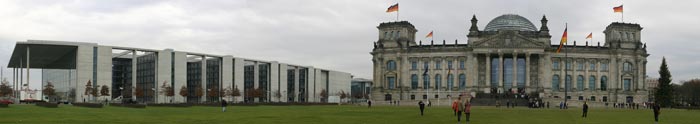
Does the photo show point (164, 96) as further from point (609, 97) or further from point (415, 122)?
point (415, 122)

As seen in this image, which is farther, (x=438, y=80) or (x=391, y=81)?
(x=391, y=81)

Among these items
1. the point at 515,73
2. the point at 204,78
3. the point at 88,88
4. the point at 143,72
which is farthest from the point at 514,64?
the point at 143,72

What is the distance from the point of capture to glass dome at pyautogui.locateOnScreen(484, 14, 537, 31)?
144 meters

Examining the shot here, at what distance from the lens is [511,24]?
14475 centimetres

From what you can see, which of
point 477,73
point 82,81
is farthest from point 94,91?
point 477,73

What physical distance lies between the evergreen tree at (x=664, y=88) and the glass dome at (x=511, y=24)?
27.2m

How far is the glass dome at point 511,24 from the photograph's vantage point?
144500 millimetres

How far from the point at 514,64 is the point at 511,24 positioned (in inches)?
475

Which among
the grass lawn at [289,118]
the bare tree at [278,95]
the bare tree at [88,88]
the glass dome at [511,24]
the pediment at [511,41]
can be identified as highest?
the glass dome at [511,24]

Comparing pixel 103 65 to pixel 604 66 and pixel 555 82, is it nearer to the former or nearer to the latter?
pixel 555 82

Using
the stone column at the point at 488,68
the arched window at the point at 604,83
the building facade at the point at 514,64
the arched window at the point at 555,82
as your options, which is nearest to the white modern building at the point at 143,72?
the building facade at the point at 514,64

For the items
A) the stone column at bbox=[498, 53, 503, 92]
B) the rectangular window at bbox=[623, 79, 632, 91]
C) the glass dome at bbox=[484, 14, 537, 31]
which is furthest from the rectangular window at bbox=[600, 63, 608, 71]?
the stone column at bbox=[498, 53, 503, 92]

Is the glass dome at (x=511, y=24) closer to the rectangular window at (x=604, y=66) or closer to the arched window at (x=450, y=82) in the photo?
the arched window at (x=450, y=82)

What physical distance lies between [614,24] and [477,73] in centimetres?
2832
